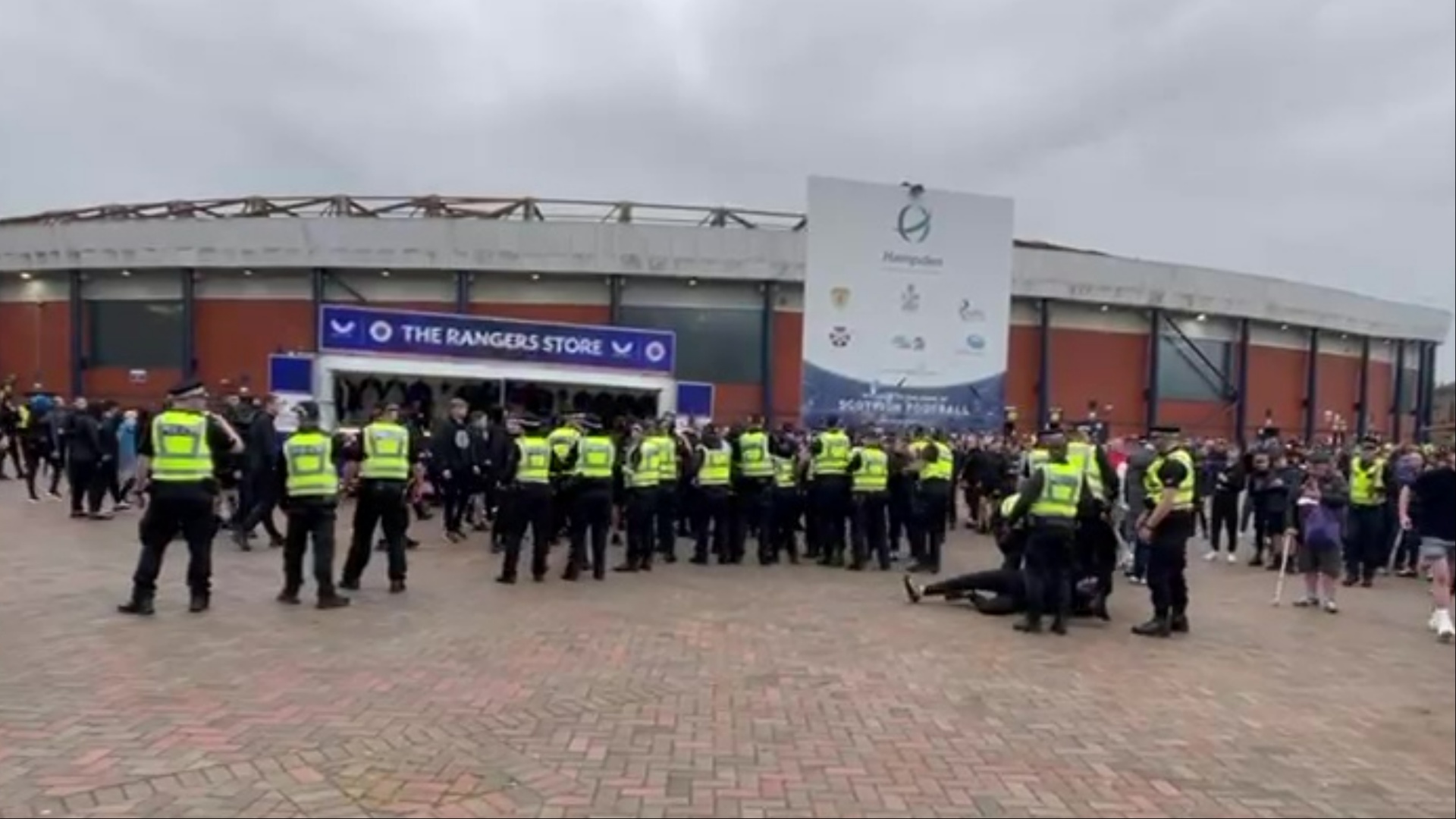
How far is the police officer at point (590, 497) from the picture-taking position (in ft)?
39.2

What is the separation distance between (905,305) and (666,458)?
8.15 m

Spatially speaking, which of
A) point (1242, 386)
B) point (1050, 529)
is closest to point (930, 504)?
point (1050, 529)

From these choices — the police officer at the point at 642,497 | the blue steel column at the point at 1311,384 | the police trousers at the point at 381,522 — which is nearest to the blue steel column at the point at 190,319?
the police officer at the point at 642,497

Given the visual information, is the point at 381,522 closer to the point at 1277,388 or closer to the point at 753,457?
the point at 753,457

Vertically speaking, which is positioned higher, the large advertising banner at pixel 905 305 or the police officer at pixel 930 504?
the large advertising banner at pixel 905 305

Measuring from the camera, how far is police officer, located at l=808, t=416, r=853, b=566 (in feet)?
46.0

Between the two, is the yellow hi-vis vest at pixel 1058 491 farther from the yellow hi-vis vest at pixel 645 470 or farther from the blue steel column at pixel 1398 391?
the blue steel column at pixel 1398 391

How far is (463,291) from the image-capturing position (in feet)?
101

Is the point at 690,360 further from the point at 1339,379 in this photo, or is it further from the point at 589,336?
the point at 1339,379

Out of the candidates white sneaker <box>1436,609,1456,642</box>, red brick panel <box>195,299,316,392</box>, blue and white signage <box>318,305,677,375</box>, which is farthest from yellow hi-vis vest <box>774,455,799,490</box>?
red brick panel <box>195,299,316,392</box>

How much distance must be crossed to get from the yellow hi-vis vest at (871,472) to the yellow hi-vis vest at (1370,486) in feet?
20.2

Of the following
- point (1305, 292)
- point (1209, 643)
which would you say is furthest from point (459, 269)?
point (1305, 292)

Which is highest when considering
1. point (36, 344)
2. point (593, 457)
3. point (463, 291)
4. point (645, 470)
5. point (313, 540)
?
point (463, 291)

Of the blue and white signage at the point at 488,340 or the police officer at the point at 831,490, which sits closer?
the police officer at the point at 831,490
